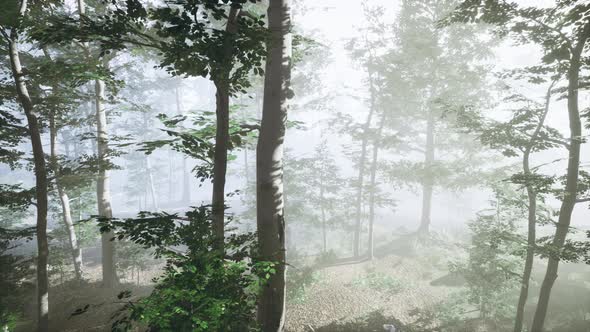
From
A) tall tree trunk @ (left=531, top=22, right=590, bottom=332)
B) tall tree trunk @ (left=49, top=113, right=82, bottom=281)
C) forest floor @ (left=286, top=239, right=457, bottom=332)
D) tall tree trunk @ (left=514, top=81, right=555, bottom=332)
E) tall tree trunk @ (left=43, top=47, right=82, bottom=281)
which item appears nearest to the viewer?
tall tree trunk @ (left=531, top=22, right=590, bottom=332)

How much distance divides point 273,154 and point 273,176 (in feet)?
1.16

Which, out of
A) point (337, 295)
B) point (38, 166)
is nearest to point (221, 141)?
point (38, 166)

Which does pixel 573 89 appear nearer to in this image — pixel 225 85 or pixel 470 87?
pixel 225 85

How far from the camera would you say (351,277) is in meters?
16.3

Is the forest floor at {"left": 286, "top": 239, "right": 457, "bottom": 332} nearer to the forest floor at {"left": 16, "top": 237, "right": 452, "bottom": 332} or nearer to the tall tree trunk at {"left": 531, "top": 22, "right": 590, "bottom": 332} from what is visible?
the forest floor at {"left": 16, "top": 237, "right": 452, "bottom": 332}

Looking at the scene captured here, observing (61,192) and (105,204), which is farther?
(105,204)

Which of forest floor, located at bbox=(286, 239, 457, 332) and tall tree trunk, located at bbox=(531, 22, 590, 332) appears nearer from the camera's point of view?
tall tree trunk, located at bbox=(531, 22, 590, 332)

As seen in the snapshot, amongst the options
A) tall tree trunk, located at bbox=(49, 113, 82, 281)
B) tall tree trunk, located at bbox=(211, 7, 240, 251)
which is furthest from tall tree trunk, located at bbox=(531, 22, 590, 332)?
tall tree trunk, located at bbox=(49, 113, 82, 281)

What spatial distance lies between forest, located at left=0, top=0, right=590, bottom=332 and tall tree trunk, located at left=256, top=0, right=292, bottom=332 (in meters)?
0.02

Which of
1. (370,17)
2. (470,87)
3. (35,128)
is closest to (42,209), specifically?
(35,128)

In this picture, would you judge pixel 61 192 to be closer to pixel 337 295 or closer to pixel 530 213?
pixel 337 295

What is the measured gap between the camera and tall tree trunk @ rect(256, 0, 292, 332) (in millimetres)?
4645

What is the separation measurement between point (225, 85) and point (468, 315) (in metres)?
14.0

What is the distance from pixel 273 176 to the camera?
15.4ft
